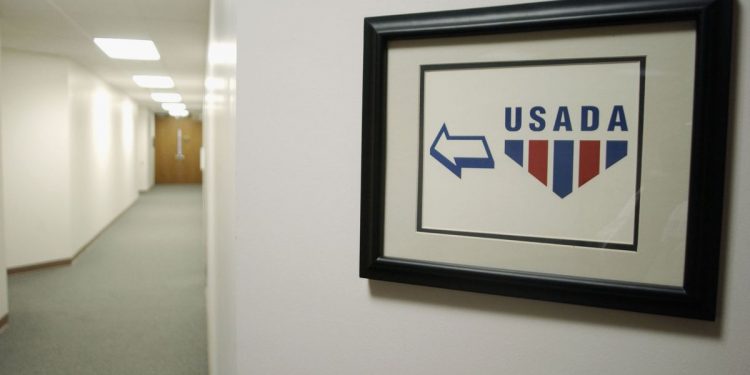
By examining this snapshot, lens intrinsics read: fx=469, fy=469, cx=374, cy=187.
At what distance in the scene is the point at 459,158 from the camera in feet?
1.72

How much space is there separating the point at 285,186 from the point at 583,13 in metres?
0.39

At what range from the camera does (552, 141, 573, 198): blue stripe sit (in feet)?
1.60

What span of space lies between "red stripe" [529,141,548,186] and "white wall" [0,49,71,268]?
15.6ft

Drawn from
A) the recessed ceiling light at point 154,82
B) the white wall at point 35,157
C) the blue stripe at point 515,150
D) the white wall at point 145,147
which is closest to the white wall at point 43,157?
the white wall at point 35,157

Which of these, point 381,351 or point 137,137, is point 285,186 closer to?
point 381,351

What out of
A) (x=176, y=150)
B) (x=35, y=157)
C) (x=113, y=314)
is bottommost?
(x=113, y=314)

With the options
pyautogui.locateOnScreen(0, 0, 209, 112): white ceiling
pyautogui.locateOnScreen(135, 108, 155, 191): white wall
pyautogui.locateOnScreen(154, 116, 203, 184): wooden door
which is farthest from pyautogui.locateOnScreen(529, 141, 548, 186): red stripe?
pyautogui.locateOnScreen(154, 116, 203, 184): wooden door

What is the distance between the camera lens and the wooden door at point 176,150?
40.1ft

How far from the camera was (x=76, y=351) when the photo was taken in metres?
2.60

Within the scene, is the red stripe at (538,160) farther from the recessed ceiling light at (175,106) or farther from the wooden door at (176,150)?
the wooden door at (176,150)

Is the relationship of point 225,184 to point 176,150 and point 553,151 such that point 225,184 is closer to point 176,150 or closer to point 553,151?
point 553,151

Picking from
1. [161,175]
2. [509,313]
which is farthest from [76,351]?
[161,175]

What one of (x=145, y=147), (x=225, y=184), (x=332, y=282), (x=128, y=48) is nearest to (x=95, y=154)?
(x=128, y=48)

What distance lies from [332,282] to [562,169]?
0.30m
